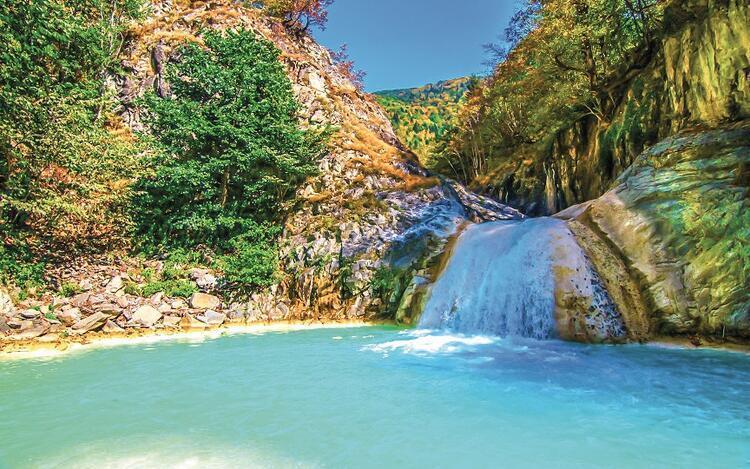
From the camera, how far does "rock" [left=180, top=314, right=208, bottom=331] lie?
41.4 ft

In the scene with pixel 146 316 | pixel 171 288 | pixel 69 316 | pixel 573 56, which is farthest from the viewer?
pixel 573 56

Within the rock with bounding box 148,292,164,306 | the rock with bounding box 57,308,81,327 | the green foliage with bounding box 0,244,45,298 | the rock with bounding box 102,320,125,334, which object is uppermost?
the green foliage with bounding box 0,244,45,298

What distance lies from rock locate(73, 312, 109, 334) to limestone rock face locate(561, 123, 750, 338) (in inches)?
545

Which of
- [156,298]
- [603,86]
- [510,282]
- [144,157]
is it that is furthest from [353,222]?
[603,86]

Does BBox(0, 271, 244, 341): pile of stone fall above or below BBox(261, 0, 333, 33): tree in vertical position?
below

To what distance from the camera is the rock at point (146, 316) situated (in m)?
12.1

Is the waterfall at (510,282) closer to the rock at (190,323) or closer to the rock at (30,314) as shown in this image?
the rock at (190,323)

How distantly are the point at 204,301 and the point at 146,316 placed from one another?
1.92 metres

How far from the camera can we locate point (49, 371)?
726 centimetres

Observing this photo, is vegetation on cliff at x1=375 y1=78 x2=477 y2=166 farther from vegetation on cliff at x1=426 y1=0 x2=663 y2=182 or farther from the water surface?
the water surface

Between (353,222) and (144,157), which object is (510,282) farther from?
(144,157)

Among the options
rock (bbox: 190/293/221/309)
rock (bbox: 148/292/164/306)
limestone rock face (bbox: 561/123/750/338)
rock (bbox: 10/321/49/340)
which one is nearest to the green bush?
rock (bbox: 148/292/164/306)

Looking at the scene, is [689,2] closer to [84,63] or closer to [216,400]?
[216,400]

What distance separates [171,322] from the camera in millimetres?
12500
